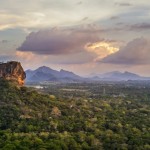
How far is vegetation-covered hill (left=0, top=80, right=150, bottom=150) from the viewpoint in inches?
4392

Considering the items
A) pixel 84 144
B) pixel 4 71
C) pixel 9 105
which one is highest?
pixel 4 71

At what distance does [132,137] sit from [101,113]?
3927 centimetres

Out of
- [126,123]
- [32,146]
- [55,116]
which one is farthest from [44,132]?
[126,123]

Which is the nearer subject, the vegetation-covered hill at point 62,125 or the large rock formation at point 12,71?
the vegetation-covered hill at point 62,125

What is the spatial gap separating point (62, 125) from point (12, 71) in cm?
6151

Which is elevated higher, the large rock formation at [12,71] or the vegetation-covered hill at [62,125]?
the large rock formation at [12,71]

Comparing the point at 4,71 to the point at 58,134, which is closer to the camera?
the point at 58,134

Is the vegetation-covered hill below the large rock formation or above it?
below

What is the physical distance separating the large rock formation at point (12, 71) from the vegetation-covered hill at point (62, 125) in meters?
8.46

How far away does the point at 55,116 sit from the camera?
142125 mm

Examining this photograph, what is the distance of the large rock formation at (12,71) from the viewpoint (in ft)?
596

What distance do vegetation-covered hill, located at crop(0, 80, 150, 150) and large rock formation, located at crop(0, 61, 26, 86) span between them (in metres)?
8.46

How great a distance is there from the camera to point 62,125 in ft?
425

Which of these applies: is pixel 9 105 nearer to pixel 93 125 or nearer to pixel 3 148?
pixel 93 125
